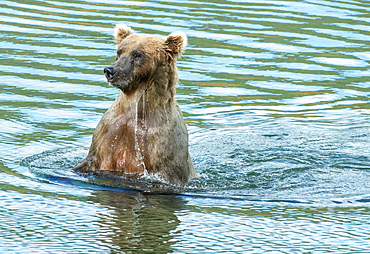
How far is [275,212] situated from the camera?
7129 mm

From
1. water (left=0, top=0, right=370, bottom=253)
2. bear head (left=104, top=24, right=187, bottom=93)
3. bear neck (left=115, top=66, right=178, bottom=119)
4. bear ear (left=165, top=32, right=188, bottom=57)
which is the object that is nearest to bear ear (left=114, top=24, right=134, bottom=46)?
bear head (left=104, top=24, right=187, bottom=93)

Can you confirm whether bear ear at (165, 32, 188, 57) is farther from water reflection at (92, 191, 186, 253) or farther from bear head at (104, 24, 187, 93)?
water reflection at (92, 191, 186, 253)

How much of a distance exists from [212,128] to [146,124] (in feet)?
9.08

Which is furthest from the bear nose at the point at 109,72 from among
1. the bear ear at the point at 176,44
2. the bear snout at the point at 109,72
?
the bear ear at the point at 176,44

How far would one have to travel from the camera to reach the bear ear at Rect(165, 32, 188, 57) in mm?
8094

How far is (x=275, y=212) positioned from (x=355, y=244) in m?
1.01

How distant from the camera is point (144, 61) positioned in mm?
7902

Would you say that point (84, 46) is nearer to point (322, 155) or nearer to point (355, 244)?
point (322, 155)

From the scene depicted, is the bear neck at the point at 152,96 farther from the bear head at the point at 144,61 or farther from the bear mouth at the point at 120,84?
the bear mouth at the point at 120,84

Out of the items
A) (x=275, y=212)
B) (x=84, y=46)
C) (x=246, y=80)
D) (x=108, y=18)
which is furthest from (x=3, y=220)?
(x=108, y=18)

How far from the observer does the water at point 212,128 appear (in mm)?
6387

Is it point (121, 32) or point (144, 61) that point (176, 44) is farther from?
point (121, 32)

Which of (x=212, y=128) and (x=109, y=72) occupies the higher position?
(x=109, y=72)

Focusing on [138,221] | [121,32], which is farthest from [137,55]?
[138,221]
